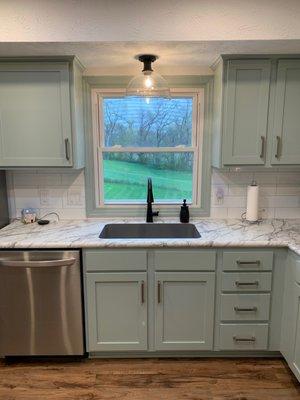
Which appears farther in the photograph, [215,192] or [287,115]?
[215,192]

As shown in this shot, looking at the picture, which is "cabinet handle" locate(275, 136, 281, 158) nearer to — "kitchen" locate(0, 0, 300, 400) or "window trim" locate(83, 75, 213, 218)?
"kitchen" locate(0, 0, 300, 400)

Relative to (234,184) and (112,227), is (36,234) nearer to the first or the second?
(112,227)


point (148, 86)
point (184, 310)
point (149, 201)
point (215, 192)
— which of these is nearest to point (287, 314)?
point (184, 310)

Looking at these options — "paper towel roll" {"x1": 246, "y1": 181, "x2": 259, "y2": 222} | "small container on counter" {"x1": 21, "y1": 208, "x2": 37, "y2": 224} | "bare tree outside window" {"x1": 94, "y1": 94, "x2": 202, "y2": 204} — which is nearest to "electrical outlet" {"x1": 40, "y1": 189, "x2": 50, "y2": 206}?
"small container on counter" {"x1": 21, "y1": 208, "x2": 37, "y2": 224}

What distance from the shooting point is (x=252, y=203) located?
8.00ft

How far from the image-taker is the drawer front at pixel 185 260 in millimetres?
2039

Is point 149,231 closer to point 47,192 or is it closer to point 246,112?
point 47,192

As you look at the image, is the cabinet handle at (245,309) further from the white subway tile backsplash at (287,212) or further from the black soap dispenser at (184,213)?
the white subway tile backsplash at (287,212)

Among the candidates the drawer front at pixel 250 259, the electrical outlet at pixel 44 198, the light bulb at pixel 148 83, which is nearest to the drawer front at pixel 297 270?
the drawer front at pixel 250 259

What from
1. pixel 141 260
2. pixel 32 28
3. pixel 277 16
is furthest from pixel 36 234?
pixel 277 16

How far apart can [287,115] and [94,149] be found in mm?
1538

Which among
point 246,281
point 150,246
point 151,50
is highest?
point 151,50

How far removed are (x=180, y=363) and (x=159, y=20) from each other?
7.58ft

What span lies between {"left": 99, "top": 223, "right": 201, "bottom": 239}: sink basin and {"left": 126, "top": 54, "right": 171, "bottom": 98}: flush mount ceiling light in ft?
3.49
